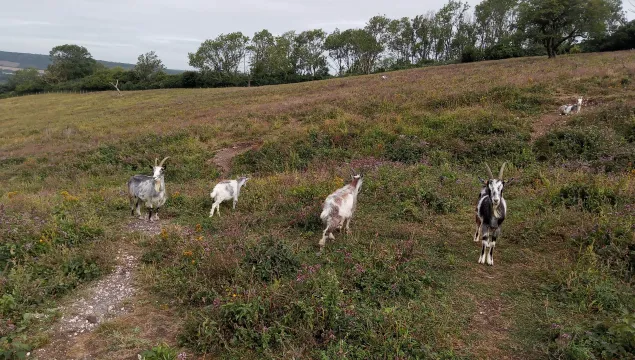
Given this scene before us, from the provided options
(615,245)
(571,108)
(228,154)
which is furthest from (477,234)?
(228,154)

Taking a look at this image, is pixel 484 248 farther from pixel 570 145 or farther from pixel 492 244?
pixel 570 145

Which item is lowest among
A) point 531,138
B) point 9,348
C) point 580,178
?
point 9,348

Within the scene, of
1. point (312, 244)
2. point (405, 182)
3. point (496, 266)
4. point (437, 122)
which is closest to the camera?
point (496, 266)

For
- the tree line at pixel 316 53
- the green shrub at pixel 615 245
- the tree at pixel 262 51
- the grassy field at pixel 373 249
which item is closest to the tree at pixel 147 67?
the tree line at pixel 316 53

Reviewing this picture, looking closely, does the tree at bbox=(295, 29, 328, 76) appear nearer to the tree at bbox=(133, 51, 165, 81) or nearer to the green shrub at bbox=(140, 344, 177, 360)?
the tree at bbox=(133, 51, 165, 81)

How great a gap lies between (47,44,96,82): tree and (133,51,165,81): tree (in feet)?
82.6

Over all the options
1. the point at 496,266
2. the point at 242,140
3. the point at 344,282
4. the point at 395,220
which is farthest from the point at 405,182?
the point at 242,140

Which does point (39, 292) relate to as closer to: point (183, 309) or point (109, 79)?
point (183, 309)

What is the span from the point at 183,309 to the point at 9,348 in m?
2.38

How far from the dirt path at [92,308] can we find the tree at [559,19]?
46.1 meters

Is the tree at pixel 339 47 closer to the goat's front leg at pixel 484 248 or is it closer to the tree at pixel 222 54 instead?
the tree at pixel 222 54

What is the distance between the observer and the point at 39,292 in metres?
6.29

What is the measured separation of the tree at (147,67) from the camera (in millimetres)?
74062

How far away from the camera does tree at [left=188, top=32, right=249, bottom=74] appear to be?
74500 millimetres
